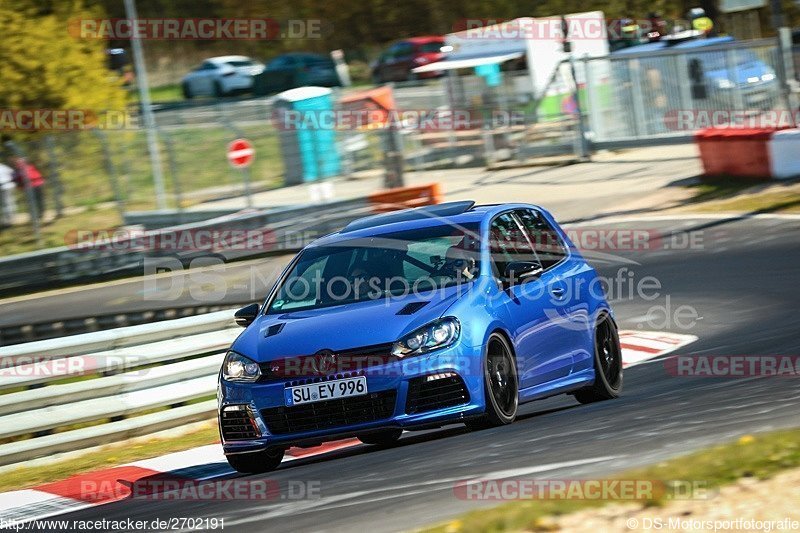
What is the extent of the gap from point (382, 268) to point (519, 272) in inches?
34.8

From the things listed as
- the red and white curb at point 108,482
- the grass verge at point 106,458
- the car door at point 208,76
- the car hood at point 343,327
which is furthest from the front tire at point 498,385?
the car door at point 208,76

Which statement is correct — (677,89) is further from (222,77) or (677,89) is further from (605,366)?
(222,77)

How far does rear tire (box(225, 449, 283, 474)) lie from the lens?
27.2 feet

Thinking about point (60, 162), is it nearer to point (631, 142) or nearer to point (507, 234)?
point (631, 142)

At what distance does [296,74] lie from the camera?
179 feet

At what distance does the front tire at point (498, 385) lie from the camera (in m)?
7.98

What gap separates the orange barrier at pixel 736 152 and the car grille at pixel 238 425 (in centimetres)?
1714

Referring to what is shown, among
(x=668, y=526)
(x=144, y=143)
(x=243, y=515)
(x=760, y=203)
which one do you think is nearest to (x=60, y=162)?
(x=144, y=143)

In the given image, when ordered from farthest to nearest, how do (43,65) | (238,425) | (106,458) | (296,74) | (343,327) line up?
(296,74), (43,65), (106,458), (238,425), (343,327)

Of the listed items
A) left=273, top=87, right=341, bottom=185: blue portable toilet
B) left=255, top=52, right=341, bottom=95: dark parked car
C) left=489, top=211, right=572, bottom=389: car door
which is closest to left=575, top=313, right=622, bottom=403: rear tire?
left=489, top=211, right=572, bottom=389: car door

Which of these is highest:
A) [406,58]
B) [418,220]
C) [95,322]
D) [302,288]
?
[406,58]

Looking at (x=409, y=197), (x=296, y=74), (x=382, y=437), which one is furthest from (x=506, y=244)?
(x=296, y=74)

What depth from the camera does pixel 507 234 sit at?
928 centimetres

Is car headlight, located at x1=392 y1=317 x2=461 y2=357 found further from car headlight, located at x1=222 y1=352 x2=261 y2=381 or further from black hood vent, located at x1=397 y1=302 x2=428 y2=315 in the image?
car headlight, located at x1=222 y1=352 x2=261 y2=381
